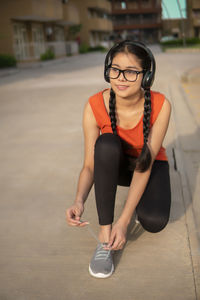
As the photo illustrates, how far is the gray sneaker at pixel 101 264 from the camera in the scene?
2033 millimetres

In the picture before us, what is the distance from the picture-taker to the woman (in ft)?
6.62

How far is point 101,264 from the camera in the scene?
2061 millimetres

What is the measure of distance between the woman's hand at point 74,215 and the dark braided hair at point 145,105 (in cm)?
40

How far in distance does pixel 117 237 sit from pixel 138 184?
329 millimetres

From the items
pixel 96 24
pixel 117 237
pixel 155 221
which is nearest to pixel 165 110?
pixel 155 221

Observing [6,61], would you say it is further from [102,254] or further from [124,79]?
[102,254]

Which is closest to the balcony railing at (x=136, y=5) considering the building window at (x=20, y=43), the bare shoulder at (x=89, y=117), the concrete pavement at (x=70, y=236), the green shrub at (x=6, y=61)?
the building window at (x=20, y=43)

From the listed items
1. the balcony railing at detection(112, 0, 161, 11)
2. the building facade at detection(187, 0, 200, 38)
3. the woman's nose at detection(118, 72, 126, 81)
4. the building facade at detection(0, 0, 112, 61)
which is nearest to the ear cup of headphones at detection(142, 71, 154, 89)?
the woman's nose at detection(118, 72, 126, 81)

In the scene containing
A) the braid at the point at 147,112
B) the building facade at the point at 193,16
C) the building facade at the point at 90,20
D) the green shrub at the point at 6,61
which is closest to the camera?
the braid at the point at 147,112

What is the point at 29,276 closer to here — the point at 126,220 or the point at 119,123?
the point at 126,220

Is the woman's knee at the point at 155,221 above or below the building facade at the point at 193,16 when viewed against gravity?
below

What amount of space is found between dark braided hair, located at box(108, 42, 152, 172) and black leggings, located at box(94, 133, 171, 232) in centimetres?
12

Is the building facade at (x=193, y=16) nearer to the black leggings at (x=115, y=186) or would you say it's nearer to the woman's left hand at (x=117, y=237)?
the black leggings at (x=115, y=186)

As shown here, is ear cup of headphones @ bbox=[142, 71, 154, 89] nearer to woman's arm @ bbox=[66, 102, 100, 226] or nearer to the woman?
the woman
